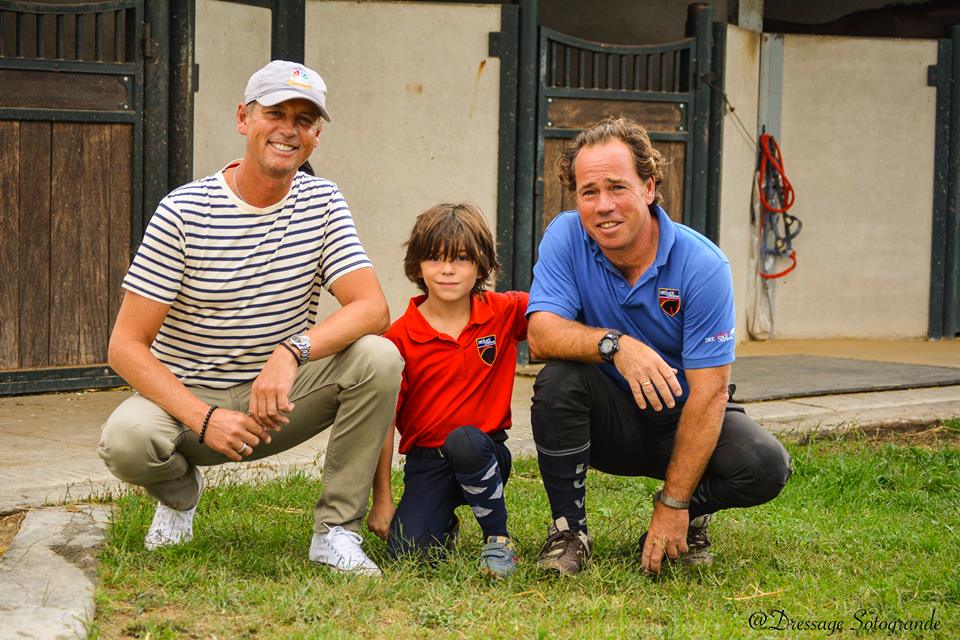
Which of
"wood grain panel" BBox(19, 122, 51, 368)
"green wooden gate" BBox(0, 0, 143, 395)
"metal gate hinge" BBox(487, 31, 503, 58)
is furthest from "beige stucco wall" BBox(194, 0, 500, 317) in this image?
"wood grain panel" BBox(19, 122, 51, 368)

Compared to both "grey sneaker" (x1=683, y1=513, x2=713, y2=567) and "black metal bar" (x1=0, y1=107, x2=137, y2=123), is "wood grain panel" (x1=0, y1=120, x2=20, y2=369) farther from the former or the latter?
"grey sneaker" (x1=683, y1=513, x2=713, y2=567)

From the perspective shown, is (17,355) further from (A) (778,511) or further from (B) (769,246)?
(B) (769,246)

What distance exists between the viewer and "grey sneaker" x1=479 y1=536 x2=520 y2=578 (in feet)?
11.6

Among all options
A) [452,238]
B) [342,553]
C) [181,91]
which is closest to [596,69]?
[181,91]

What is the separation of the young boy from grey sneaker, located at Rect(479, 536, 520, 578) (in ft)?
0.12

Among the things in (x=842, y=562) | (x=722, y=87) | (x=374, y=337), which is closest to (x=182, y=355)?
(x=374, y=337)

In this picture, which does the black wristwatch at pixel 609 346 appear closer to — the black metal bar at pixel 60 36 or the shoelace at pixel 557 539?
the shoelace at pixel 557 539

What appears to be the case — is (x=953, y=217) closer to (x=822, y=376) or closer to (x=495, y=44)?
(x=822, y=376)

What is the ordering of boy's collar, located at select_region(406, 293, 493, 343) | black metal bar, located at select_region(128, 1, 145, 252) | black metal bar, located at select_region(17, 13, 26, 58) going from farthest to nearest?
black metal bar, located at select_region(128, 1, 145, 252), black metal bar, located at select_region(17, 13, 26, 58), boy's collar, located at select_region(406, 293, 493, 343)

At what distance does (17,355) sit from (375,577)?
347cm

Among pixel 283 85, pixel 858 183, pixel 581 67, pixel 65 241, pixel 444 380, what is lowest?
pixel 444 380

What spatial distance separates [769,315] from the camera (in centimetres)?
955

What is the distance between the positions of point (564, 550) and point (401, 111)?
4.41 meters

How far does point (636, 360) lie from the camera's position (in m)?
3.47
